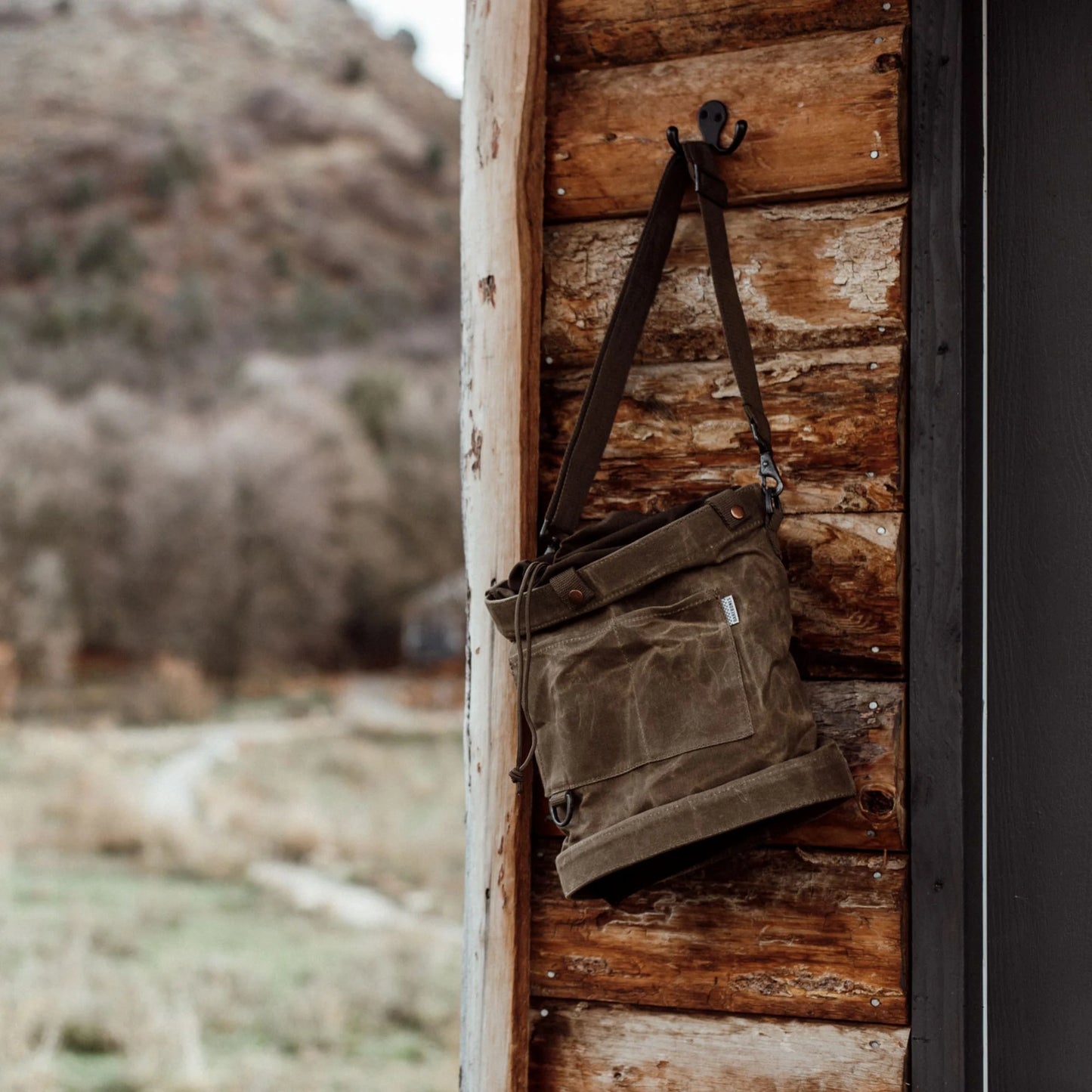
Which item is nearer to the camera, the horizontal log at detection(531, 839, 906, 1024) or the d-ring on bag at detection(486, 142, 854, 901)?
the d-ring on bag at detection(486, 142, 854, 901)

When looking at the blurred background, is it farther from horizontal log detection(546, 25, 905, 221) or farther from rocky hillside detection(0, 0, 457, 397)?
horizontal log detection(546, 25, 905, 221)

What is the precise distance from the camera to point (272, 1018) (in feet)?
19.5

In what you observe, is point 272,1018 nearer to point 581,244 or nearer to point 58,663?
point 581,244

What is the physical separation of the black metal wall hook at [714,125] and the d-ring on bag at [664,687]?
0.34m

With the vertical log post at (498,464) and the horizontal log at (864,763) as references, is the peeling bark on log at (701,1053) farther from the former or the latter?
the horizontal log at (864,763)

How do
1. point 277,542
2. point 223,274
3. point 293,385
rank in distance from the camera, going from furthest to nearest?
point 223,274, point 293,385, point 277,542

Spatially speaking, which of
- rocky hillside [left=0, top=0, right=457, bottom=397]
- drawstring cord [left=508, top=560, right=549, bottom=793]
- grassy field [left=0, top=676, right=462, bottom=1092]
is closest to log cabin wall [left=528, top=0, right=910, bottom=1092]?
drawstring cord [left=508, top=560, right=549, bottom=793]

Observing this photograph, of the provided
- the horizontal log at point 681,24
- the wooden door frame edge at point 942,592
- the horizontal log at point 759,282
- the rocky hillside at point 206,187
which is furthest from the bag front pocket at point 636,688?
the rocky hillside at point 206,187

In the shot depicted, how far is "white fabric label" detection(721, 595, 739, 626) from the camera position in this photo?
1.32 meters

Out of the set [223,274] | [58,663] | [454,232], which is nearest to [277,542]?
[58,663]

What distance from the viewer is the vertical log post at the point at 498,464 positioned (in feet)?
4.98

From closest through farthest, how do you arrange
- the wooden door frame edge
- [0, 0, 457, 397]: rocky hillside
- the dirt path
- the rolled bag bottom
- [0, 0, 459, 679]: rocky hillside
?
the rolled bag bottom < the wooden door frame edge < the dirt path < [0, 0, 459, 679]: rocky hillside < [0, 0, 457, 397]: rocky hillside

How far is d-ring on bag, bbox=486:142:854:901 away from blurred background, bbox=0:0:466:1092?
4259 millimetres

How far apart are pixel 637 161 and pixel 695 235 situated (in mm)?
→ 132
